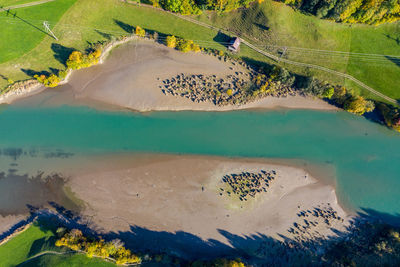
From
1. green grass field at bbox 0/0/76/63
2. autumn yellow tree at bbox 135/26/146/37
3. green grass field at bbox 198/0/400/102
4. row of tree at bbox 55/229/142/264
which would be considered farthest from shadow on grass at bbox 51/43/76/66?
row of tree at bbox 55/229/142/264

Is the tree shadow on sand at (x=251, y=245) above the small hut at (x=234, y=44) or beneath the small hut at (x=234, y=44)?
beneath

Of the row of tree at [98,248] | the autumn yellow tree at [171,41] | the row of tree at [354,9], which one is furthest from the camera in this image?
the autumn yellow tree at [171,41]

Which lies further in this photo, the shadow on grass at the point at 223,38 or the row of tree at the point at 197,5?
the shadow on grass at the point at 223,38

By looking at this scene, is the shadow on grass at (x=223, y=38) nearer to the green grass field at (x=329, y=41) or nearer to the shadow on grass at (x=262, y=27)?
the green grass field at (x=329, y=41)

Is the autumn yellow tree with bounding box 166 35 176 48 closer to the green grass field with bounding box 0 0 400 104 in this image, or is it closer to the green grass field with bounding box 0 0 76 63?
the green grass field with bounding box 0 0 400 104

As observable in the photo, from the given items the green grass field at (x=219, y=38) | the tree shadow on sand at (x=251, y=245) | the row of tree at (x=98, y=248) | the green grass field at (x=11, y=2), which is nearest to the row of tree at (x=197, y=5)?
the green grass field at (x=219, y=38)

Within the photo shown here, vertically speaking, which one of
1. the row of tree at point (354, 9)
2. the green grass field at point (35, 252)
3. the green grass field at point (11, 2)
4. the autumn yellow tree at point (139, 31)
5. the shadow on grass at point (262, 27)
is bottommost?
the green grass field at point (35, 252)

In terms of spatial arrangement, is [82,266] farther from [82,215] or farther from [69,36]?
[69,36]

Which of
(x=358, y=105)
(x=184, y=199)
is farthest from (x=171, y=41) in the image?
(x=358, y=105)
